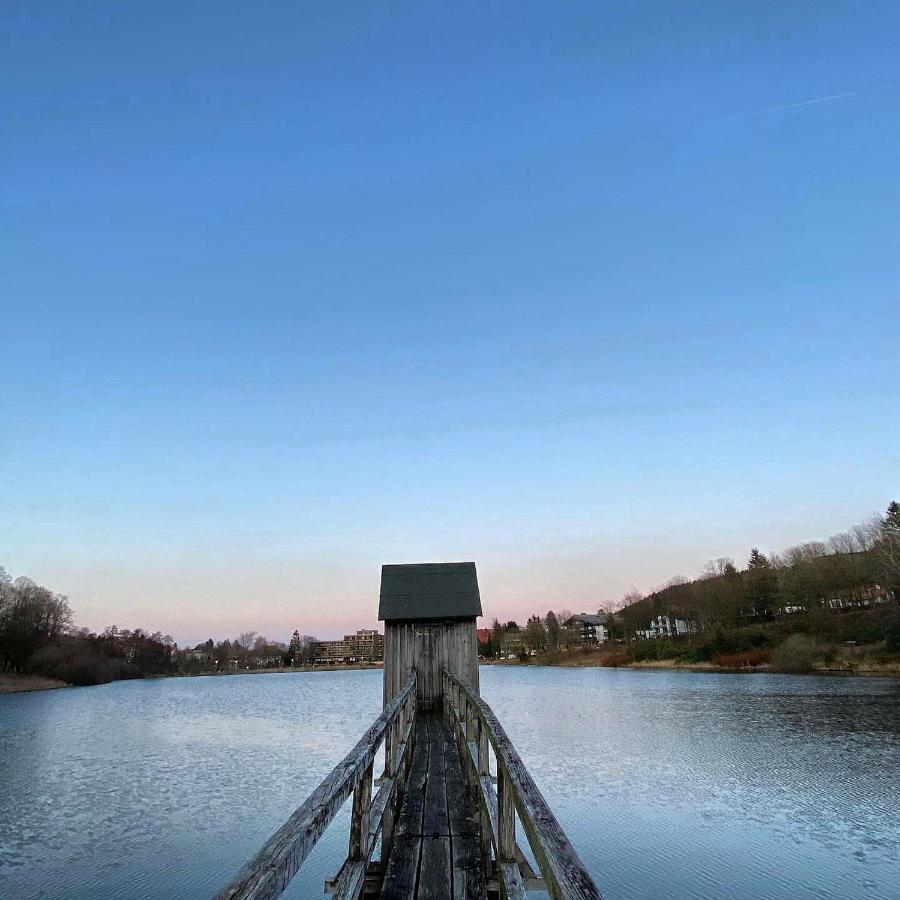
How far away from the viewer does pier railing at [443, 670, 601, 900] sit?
239 centimetres

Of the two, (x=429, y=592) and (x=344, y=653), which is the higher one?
(x=429, y=592)

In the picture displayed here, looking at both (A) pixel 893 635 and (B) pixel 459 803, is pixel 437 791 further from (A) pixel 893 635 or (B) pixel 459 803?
(A) pixel 893 635

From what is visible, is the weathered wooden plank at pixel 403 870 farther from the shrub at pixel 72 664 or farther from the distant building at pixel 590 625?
the distant building at pixel 590 625

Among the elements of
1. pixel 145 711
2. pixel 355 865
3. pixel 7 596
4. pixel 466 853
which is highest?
pixel 7 596

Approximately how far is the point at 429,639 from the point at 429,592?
124 centimetres

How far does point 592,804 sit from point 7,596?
263 ft

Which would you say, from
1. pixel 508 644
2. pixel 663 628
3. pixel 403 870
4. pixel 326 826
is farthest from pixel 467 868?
pixel 508 644

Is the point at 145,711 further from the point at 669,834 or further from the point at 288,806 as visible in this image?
the point at 669,834

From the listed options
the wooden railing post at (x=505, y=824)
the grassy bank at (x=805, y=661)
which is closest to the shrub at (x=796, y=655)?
the grassy bank at (x=805, y=661)

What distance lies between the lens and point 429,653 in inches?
631

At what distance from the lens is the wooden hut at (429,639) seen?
15.9 meters

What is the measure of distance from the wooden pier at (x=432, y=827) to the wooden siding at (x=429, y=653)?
2.98m

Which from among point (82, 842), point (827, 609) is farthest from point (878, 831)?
point (827, 609)

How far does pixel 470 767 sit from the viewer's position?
7570 millimetres
